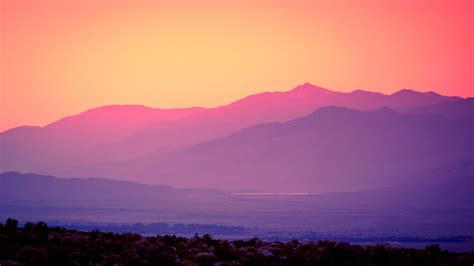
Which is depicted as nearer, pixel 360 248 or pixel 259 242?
pixel 360 248

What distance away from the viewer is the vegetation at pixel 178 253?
26812 millimetres

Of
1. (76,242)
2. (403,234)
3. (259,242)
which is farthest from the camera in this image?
(403,234)

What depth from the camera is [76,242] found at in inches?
1155

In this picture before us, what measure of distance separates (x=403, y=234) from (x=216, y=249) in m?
134

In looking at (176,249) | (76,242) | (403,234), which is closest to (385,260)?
(176,249)

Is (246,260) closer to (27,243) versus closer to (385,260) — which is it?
(385,260)

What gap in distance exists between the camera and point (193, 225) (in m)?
191

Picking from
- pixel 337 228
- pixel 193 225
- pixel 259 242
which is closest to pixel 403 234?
pixel 337 228

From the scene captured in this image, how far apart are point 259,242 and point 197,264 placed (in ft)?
17.6

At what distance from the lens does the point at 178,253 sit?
29422mm

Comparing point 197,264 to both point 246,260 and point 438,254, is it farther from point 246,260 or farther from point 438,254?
point 438,254

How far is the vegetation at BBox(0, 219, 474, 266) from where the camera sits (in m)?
26.8

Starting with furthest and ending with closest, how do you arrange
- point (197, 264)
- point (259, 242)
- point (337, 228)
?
point (337, 228), point (259, 242), point (197, 264)

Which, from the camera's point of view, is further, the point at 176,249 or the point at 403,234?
the point at 403,234
